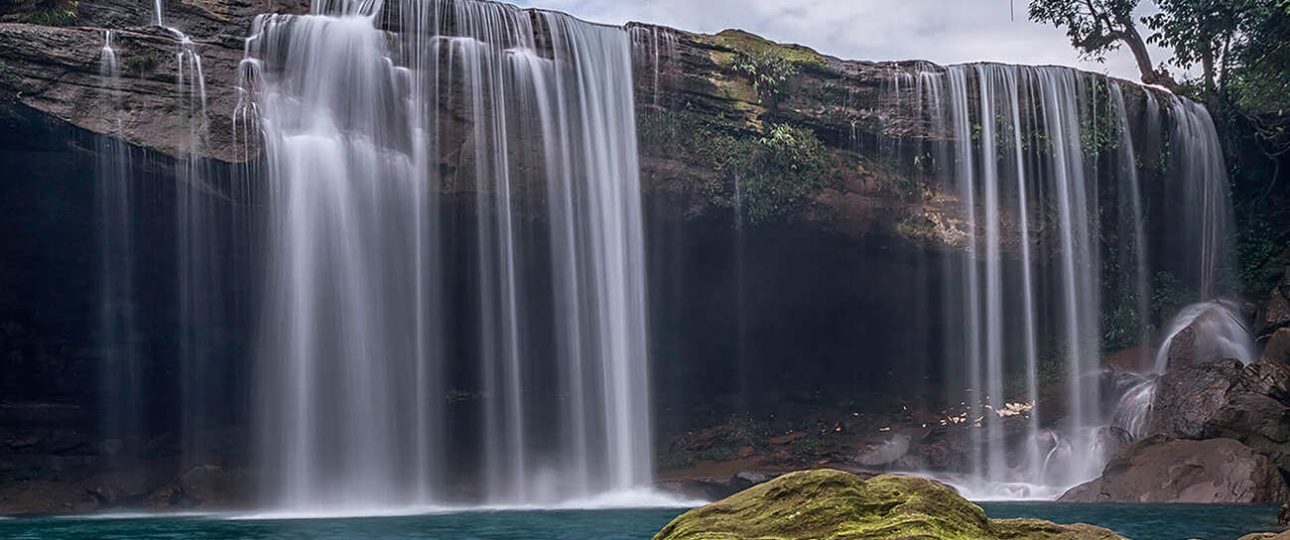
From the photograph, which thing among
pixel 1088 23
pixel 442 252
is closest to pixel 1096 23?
pixel 1088 23

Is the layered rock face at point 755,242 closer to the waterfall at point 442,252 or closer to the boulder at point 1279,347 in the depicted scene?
the boulder at point 1279,347

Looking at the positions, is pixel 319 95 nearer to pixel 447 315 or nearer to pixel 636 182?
pixel 447 315

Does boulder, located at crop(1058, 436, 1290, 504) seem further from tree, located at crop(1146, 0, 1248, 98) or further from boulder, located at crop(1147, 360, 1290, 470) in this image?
tree, located at crop(1146, 0, 1248, 98)

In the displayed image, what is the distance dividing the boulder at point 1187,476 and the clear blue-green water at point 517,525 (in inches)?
33.3

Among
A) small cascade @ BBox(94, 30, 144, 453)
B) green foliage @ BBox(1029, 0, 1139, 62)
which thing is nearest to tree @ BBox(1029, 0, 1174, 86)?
green foliage @ BBox(1029, 0, 1139, 62)

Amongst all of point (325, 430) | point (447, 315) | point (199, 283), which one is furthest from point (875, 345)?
point (199, 283)

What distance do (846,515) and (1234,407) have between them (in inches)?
766

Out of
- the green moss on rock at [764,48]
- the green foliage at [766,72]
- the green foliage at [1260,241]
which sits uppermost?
the green moss on rock at [764,48]

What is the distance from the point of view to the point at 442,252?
91.0 feet

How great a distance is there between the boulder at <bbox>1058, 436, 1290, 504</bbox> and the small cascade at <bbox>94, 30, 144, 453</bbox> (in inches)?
778

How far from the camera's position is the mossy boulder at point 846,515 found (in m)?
8.34

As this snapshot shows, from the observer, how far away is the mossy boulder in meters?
8.34

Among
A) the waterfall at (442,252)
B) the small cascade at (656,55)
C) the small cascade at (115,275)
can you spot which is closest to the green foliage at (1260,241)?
the small cascade at (656,55)

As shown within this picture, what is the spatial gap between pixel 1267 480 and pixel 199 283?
21125mm
